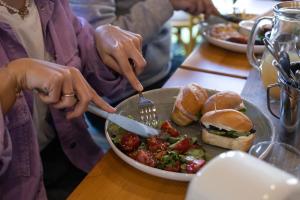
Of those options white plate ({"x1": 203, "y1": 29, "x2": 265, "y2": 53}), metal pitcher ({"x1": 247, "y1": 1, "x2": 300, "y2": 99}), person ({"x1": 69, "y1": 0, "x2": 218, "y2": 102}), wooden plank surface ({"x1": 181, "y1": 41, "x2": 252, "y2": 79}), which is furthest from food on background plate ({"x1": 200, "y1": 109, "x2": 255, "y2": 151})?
person ({"x1": 69, "y1": 0, "x2": 218, "y2": 102})

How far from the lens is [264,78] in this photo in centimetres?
93

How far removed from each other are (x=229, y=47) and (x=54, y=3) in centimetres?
52

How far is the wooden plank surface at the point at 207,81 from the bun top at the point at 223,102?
16 centimetres

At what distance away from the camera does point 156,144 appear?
0.72 m

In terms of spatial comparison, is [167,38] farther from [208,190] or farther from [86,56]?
[208,190]

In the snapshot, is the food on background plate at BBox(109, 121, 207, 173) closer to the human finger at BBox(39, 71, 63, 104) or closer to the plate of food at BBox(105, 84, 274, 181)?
the plate of food at BBox(105, 84, 274, 181)

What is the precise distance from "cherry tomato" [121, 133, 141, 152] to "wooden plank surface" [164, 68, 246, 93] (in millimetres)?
283

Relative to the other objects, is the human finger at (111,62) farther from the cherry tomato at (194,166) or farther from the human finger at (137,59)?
the cherry tomato at (194,166)

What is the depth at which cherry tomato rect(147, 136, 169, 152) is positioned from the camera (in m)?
0.72

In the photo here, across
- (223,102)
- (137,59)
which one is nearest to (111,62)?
(137,59)

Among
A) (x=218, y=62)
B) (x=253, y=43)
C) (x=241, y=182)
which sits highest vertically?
(x=241, y=182)

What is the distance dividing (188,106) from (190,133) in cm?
6

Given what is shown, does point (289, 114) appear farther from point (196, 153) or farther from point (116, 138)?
point (116, 138)

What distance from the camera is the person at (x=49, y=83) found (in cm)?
71
